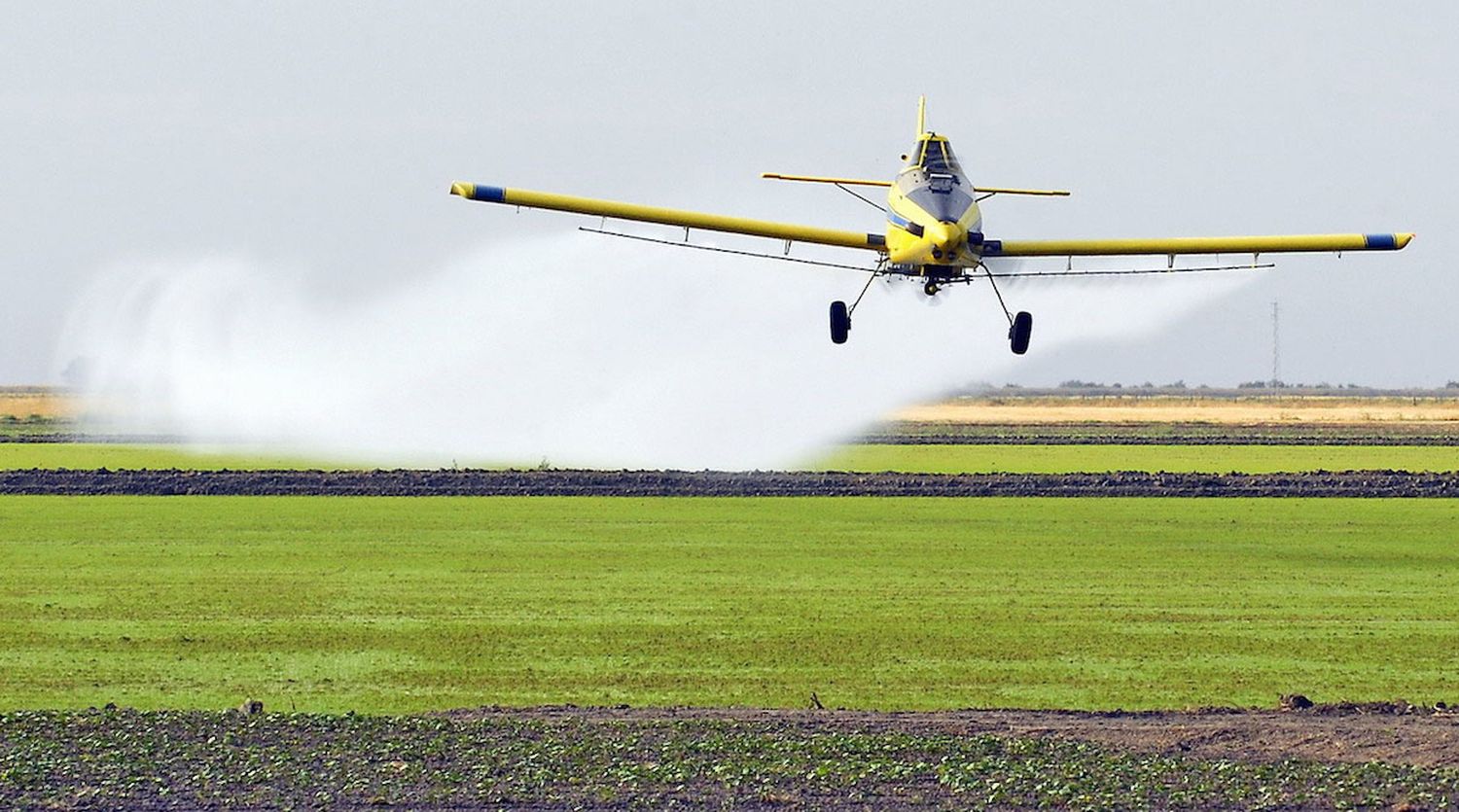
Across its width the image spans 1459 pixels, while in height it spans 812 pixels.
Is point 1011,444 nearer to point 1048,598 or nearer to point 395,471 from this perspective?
point 395,471

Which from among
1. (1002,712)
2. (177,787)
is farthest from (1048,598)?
(177,787)

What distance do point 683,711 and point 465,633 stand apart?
672 cm

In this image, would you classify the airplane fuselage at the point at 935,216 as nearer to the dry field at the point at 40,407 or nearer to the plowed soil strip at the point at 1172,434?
the plowed soil strip at the point at 1172,434

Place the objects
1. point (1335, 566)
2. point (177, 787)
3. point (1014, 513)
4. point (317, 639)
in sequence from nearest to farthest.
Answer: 1. point (177, 787)
2. point (317, 639)
3. point (1335, 566)
4. point (1014, 513)

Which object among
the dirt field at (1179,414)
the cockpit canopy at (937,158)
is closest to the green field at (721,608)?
the cockpit canopy at (937,158)

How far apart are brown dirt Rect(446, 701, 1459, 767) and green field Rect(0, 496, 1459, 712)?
1.12 m

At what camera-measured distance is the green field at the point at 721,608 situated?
24.1m

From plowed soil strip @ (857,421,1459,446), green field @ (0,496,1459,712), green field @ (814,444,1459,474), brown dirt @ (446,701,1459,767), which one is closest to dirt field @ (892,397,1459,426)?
plowed soil strip @ (857,421,1459,446)

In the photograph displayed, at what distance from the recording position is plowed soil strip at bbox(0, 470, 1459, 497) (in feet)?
178

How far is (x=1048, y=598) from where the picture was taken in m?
31.9

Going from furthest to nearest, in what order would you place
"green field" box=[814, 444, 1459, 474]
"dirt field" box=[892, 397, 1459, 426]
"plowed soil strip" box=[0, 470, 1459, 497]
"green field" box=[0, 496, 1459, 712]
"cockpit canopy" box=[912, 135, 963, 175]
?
"dirt field" box=[892, 397, 1459, 426]
"green field" box=[814, 444, 1459, 474]
"plowed soil strip" box=[0, 470, 1459, 497]
"cockpit canopy" box=[912, 135, 963, 175]
"green field" box=[0, 496, 1459, 712]

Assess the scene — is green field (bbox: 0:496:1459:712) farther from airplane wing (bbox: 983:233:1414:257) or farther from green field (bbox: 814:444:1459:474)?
green field (bbox: 814:444:1459:474)

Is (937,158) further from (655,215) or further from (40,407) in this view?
(40,407)

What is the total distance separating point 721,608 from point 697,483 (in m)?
25.9
